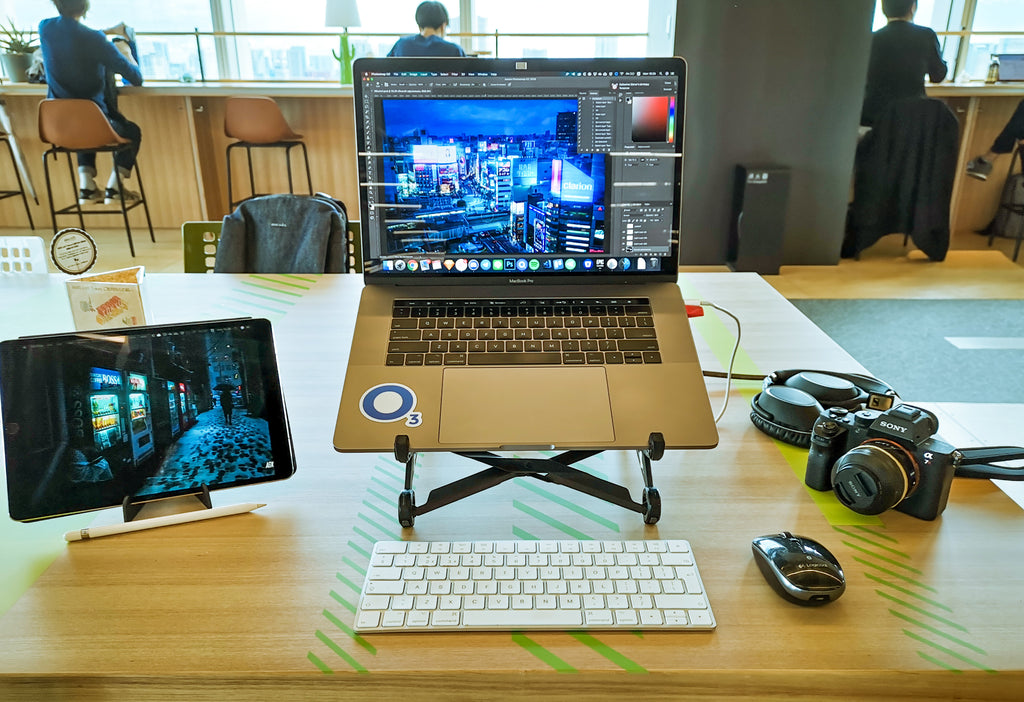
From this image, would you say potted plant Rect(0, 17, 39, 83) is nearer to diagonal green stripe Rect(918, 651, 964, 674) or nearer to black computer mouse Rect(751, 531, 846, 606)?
black computer mouse Rect(751, 531, 846, 606)

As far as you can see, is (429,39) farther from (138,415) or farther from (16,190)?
(138,415)

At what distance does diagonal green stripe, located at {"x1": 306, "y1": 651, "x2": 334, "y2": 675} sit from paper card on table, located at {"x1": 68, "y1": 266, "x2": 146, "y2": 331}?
2.20 feet

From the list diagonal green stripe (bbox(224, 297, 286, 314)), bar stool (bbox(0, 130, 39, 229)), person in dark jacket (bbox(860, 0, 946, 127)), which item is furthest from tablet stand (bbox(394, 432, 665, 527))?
bar stool (bbox(0, 130, 39, 229))

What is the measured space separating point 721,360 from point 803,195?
10.4 feet

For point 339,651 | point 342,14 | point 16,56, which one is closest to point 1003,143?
point 342,14

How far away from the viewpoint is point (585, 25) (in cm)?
525

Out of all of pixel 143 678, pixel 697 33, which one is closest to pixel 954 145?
pixel 697 33

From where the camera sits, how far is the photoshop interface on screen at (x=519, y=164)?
0.90 m

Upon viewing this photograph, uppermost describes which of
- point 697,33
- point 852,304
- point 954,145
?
point 697,33

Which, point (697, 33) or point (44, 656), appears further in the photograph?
point (697, 33)

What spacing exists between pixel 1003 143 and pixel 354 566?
16.4ft

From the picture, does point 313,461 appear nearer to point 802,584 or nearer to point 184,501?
point 184,501

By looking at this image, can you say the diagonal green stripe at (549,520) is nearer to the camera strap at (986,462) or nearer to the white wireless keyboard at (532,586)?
the white wireless keyboard at (532,586)

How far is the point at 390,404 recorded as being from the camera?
2.68 feet
